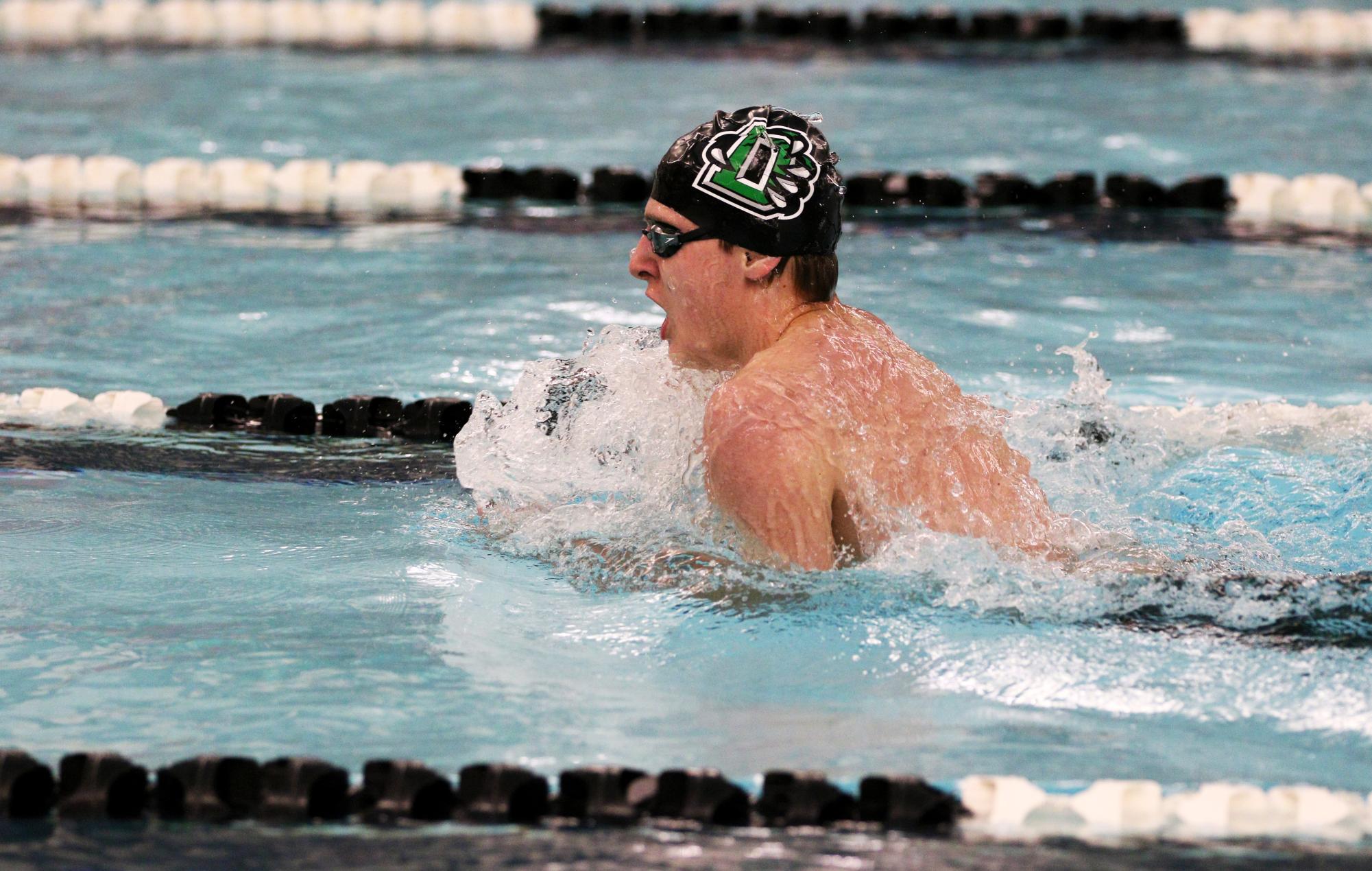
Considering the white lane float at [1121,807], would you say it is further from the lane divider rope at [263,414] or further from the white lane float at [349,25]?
the white lane float at [349,25]

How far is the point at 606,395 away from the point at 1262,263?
3234mm

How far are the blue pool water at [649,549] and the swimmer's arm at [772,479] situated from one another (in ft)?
0.41

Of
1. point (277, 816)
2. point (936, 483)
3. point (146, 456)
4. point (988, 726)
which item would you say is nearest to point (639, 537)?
point (936, 483)

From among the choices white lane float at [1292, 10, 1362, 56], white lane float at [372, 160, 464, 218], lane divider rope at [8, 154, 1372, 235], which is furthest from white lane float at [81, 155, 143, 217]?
white lane float at [1292, 10, 1362, 56]

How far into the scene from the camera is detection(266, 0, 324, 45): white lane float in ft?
30.6

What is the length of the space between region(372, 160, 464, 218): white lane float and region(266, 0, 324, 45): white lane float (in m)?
2.98

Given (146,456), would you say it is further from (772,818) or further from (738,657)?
(772,818)

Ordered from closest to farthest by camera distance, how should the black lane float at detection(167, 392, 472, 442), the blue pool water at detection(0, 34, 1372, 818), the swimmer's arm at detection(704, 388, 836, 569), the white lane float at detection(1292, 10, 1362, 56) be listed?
the blue pool water at detection(0, 34, 1372, 818)
the swimmer's arm at detection(704, 388, 836, 569)
the black lane float at detection(167, 392, 472, 442)
the white lane float at detection(1292, 10, 1362, 56)

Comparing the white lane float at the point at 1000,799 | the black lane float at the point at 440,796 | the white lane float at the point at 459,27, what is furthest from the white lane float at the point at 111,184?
the white lane float at the point at 1000,799

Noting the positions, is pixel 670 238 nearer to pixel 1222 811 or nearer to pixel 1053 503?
pixel 1053 503

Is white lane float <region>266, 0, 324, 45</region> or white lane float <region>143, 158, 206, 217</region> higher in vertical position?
white lane float <region>266, 0, 324, 45</region>

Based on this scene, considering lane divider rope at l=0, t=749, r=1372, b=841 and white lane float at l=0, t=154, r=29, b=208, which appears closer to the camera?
lane divider rope at l=0, t=749, r=1372, b=841

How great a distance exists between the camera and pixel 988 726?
2.53 meters

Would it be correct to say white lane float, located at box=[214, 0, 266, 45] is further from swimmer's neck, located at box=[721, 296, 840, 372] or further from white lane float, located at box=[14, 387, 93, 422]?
swimmer's neck, located at box=[721, 296, 840, 372]
